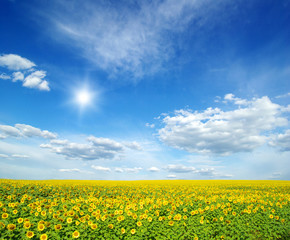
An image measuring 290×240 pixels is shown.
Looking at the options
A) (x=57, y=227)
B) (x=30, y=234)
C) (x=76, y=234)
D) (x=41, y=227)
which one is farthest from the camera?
(x=57, y=227)

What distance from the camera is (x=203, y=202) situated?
1264 cm

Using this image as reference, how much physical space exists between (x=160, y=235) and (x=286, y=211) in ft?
27.0

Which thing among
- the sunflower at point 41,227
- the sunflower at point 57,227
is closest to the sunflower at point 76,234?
the sunflower at point 57,227

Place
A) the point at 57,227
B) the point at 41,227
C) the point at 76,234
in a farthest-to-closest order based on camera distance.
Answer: the point at 57,227 → the point at 41,227 → the point at 76,234

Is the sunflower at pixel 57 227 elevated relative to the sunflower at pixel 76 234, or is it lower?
elevated

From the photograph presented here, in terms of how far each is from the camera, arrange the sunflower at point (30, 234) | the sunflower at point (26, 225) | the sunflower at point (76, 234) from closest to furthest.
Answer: the sunflower at point (30, 234), the sunflower at point (76, 234), the sunflower at point (26, 225)

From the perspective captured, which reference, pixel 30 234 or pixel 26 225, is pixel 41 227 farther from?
pixel 26 225

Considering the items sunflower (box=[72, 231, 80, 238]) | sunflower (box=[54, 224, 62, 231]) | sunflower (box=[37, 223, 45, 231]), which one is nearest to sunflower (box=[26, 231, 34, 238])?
sunflower (box=[37, 223, 45, 231])

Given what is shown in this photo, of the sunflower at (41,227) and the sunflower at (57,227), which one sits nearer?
the sunflower at (41,227)

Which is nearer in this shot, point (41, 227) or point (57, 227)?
point (41, 227)

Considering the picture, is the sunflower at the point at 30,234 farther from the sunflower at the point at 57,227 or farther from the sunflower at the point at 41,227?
the sunflower at the point at 57,227

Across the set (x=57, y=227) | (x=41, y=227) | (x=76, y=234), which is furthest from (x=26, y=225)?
(x=76, y=234)

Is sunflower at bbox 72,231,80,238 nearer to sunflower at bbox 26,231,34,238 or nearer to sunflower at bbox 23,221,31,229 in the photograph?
sunflower at bbox 26,231,34,238

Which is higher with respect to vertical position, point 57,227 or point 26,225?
point 26,225
